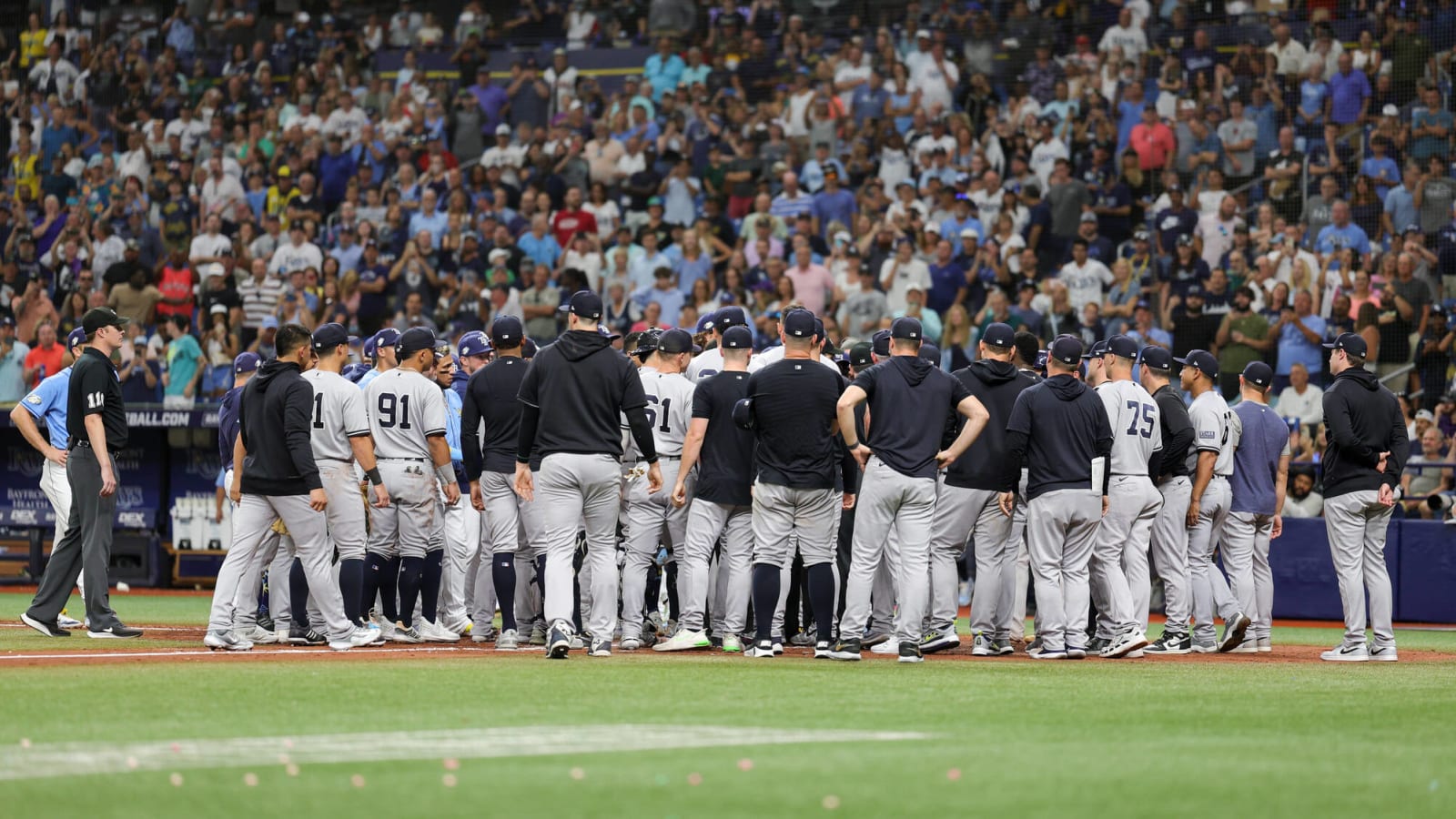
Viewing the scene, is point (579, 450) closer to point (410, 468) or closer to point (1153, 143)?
point (410, 468)

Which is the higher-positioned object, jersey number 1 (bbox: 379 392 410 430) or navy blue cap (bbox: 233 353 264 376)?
navy blue cap (bbox: 233 353 264 376)

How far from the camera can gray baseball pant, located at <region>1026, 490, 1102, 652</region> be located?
1274 centimetres

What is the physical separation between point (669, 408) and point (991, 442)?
7.69ft

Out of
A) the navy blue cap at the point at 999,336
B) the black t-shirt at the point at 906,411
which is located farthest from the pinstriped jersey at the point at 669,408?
the navy blue cap at the point at 999,336

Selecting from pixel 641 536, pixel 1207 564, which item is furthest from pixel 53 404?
pixel 1207 564

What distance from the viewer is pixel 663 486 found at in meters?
13.2

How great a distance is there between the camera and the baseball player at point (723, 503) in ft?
41.1

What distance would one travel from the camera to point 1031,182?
76.0 feet

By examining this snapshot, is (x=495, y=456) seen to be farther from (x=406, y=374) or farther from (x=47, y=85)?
(x=47, y=85)

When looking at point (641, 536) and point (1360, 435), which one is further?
point (1360, 435)

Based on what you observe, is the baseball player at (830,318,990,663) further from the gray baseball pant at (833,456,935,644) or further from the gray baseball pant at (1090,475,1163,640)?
the gray baseball pant at (1090,475,1163,640)

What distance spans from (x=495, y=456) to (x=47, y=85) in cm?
2146

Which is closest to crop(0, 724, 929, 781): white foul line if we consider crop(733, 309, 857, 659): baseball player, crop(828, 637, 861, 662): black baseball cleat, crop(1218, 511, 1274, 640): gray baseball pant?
crop(828, 637, 861, 662): black baseball cleat

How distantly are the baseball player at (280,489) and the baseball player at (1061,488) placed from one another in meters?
4.79
